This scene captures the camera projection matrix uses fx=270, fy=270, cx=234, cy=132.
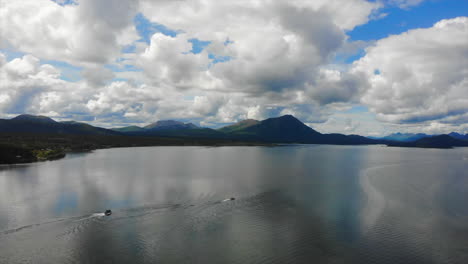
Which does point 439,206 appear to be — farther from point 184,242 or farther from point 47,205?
point 47,205

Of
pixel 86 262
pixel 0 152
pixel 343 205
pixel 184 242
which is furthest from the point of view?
pixel 0 152

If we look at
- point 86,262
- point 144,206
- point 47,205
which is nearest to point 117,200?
point 144,206

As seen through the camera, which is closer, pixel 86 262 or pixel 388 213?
pixel 86 262

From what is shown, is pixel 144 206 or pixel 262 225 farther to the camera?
pixel 144 206

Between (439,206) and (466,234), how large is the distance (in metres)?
18.7

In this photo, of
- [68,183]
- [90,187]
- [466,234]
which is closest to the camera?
[466,234]

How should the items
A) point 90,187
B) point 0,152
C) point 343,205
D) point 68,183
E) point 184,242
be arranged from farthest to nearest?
point 0,152 → point 68,183 → point 90,187 → point 343,205 → point 184,242

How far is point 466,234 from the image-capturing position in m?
41.5

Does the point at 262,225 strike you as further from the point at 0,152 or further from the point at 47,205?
the point at 0,152

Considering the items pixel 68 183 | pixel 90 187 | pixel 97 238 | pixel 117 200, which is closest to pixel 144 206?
pixel 117 200

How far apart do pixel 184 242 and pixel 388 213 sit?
39625 millimetres

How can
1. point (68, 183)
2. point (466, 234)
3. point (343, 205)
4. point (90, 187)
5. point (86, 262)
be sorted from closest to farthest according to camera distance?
point (86, 262), point (466, 234), point (343, 205), point (90, 187), point (68, 183)

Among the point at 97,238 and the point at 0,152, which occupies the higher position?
the point at 0,152

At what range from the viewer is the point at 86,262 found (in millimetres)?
31281
